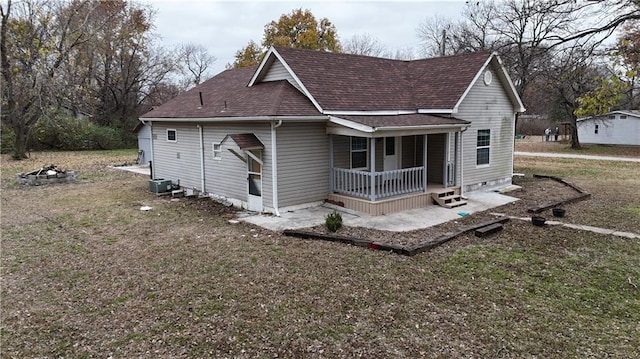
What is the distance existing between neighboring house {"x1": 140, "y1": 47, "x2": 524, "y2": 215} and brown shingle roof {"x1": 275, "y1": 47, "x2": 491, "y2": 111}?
0.17 ft

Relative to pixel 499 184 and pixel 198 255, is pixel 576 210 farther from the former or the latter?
pixel 198 255

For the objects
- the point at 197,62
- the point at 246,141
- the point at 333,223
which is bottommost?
the point at 333,223

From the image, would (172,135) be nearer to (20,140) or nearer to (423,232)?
(423,232)

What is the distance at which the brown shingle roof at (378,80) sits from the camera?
43.9 feet

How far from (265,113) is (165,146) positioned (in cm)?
686

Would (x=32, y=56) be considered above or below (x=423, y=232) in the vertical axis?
above

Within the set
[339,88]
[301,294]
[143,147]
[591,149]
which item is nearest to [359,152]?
[339,88]

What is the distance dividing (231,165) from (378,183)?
178 inches

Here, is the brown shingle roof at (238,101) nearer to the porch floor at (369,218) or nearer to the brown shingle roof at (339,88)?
the brown shingle roof at (339,88)

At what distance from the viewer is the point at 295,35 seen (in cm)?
4153

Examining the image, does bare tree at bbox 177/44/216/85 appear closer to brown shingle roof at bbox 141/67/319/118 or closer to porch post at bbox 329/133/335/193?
brown shingle roof at bbox 141/67/319/118

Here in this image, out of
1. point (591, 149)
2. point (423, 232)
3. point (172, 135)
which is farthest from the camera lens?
point (591, 149)

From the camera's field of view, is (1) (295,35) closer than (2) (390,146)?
No

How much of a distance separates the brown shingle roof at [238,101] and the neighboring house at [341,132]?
0.06 meters
